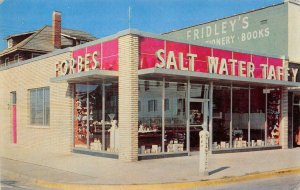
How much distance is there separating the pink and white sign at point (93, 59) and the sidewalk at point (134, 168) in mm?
3386

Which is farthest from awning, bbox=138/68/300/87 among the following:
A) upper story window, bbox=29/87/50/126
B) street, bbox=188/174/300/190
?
upper story window, bbox=29/87/50/126

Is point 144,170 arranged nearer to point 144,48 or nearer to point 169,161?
point 169,161

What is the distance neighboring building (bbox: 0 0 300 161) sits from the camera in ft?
46.8

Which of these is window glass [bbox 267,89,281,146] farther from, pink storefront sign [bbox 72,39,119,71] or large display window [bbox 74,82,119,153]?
pink storefront sign [bbox 72,39,119,71]

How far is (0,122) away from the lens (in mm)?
24844

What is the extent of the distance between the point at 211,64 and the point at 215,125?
8.56 ft

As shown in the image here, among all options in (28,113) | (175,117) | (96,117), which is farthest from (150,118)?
(28,113)

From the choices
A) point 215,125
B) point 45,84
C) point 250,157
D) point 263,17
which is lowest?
point 250,157

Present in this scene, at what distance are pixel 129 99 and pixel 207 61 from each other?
4.09 meters

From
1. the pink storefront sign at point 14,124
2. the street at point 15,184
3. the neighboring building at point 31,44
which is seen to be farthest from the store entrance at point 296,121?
the neighboring building at point 31,44

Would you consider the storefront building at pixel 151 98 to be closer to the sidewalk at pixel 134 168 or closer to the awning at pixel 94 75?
the awning at pixel 94 75

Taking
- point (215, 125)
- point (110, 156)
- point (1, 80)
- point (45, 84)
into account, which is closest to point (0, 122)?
point (1, 80)

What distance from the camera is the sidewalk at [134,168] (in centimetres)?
1050

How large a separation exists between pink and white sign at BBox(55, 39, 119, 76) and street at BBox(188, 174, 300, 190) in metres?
6.33
